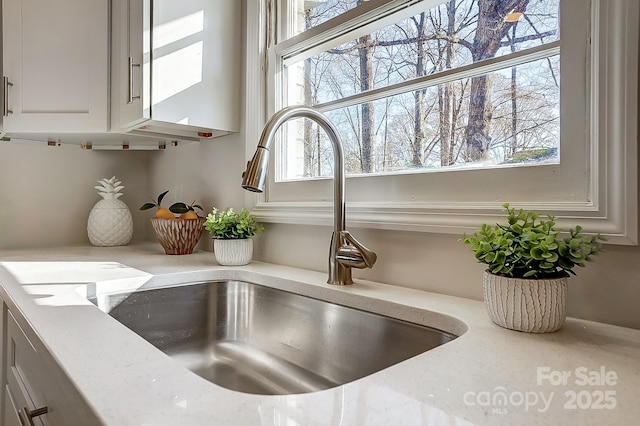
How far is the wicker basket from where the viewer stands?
1.48 metres

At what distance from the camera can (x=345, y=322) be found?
0.90m

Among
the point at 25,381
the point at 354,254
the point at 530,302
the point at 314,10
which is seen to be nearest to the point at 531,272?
the point at 530,302

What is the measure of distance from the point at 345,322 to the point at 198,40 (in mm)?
1029

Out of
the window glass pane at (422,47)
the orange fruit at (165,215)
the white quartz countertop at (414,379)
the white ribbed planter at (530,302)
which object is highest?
the window glass pane at (422,47)

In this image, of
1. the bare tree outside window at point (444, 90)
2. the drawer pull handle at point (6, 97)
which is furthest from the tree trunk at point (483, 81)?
the drawer pull handle at point (6, 97)

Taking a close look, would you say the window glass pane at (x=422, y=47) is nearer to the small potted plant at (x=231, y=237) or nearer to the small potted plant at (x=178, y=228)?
the small potted plant at (x=231, y=237)

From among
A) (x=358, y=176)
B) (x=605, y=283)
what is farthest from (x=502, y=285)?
(x=358, y=176)

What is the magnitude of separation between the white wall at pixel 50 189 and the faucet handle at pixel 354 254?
1610 mm

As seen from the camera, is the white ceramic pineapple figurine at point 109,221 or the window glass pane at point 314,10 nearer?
the window glass pane at point 314,10

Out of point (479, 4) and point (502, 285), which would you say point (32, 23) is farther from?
point (502, 285)

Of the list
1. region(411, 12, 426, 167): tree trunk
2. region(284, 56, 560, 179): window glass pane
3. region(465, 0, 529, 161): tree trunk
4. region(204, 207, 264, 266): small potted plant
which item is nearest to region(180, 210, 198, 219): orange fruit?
region(204, 207, 264, 266): small potted plant

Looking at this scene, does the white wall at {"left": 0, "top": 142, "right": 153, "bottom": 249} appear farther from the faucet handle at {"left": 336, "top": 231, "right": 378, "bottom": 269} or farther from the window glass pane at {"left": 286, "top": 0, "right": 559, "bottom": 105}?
the faucet handle at {"left": 336, "top": 231, "right": 378, "bottom": 269}

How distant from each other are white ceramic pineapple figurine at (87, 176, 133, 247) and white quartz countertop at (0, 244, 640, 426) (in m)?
1.07

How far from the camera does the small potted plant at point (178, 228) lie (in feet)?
4.84
